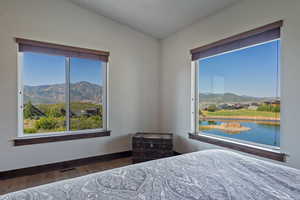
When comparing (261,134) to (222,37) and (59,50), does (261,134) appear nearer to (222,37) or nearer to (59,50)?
(222,37)

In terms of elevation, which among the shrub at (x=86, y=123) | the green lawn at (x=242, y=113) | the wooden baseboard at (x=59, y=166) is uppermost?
the green lawn at (x=242, y=113)

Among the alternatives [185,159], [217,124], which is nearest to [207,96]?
[217,124]

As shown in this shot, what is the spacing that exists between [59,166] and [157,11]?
307cm

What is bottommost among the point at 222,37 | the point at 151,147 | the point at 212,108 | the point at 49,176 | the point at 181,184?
the point at 49,176

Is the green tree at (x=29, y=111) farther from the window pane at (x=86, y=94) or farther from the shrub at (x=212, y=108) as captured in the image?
the shrub at (x=212, y=108)

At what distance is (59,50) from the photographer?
2797 millimetres

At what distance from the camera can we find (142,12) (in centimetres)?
286

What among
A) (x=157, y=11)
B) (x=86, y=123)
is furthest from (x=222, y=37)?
(x=86, y=123)

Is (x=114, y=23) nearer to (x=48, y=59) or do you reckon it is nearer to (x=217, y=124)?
(x=48, y=59)

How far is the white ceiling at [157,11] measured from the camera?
2486 mm

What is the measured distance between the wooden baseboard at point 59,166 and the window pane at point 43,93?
57 centimetres

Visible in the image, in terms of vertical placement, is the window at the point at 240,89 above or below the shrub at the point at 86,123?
above

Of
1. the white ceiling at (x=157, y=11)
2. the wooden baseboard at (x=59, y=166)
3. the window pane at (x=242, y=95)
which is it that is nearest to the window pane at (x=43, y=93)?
the wooden baseboard at (x=59, y=166)

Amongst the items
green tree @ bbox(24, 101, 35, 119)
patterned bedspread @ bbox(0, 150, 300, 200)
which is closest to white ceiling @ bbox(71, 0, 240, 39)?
green tree @ bbox(24, 101, 35, 119)
